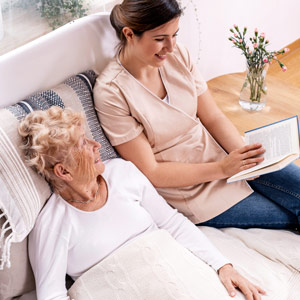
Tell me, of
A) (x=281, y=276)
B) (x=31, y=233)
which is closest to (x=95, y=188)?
(x=31, y=233)

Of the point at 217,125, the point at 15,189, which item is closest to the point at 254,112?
the point at 217,125

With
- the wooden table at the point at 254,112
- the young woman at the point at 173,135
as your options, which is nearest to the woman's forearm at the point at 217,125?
the young woman at the point at 173,135

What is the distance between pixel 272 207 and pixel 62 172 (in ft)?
2.53

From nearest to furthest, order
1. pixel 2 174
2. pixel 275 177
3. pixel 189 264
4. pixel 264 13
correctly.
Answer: pixel 2 174 < pixel 189 264 < pixel 275 177 < pixel 264 13

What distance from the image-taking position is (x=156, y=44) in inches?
61.4

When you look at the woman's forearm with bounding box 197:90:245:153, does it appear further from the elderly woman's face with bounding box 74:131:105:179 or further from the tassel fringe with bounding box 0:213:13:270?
the tassel fringe with bounding box 0:213:13:270

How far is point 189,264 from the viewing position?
4.68 feet

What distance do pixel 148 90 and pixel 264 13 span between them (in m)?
1.87

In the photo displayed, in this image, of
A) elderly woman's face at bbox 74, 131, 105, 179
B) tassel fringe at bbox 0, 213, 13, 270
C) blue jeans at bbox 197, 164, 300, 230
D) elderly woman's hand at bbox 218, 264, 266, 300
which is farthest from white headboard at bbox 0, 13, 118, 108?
elderly woman's hand at bbox 218, 264, 266, 300

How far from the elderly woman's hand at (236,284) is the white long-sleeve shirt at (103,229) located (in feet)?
0.10

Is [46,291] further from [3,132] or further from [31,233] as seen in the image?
[3,132]

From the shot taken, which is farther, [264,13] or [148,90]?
[264,13]

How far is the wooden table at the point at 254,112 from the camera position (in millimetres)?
2219

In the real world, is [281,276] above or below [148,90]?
below
